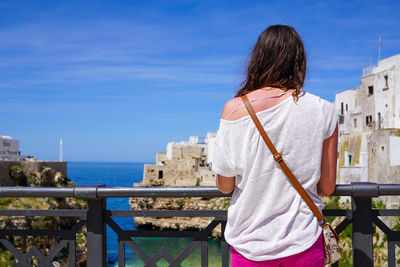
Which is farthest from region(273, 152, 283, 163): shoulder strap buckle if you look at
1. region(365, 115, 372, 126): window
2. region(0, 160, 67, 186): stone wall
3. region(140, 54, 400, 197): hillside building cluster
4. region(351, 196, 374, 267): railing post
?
region(365, 115, 372, 126): window

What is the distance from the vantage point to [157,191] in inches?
128

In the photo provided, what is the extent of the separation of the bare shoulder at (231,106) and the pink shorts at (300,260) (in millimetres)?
861

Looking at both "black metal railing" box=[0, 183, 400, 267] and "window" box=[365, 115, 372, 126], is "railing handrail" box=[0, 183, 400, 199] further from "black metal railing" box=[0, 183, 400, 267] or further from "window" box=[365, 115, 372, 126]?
"window" box=[365, 115, 372, 126]

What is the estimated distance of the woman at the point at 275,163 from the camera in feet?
7.54

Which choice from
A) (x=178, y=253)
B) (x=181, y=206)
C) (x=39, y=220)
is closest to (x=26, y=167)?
(x=39, y=220)

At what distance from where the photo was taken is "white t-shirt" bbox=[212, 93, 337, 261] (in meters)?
2.29

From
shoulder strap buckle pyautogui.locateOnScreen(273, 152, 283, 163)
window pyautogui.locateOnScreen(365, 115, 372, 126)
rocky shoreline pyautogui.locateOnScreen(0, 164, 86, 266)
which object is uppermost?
window pyautogui.locateOnScreen(365, 115, 372, 126)

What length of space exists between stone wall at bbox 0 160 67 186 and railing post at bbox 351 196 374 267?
25028mm

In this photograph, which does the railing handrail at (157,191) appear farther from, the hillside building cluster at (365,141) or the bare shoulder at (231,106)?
the hillside building cluster at (365,141)

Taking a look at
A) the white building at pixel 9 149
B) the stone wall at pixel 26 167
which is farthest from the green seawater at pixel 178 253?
the white building at pixel 9 149

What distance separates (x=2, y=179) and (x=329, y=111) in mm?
25790

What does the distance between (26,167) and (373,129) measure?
28.5 meters

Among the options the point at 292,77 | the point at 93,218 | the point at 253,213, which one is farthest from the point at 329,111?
the point at 93,218

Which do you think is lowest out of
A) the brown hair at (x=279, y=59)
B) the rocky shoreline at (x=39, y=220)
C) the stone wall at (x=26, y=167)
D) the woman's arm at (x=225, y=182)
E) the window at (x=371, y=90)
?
the rocky shoreline at (x=39, y=220)
